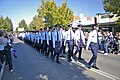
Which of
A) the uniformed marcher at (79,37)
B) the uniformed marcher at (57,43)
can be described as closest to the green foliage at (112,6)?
the uniformed marcher at (79,37)

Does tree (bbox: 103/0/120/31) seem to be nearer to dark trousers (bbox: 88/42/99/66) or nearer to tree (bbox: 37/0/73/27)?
dark trousers (bbox: 88/42/99/66)

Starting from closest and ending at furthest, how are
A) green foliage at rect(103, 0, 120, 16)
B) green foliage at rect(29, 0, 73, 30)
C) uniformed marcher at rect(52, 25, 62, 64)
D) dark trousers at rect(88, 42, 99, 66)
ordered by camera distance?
dark trousers at rect(88, 42, 99, 66), uniformed marcher at rect(52, 25, 62, 64), green foliage at rect(103, 0, 120, 16), green foliage at rect(29, 0, 73, 30)

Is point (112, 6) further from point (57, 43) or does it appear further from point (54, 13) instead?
point (54, 13)

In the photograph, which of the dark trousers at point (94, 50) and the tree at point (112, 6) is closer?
the dark trousers at point (94, 50)

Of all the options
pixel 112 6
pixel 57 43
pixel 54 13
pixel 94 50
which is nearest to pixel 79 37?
pixel 57 43

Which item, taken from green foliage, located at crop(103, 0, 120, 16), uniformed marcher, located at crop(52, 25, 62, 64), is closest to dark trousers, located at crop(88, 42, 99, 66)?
uniformed marcher, located at crop(52, 25, 62, 64)

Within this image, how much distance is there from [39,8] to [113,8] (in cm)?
3611

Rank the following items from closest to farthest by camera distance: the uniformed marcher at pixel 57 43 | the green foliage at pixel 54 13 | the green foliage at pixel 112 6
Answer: the uniformed marcher at pixel 57 43, the green foliage at pixel 112 6, the green foliage at pixel 54 13

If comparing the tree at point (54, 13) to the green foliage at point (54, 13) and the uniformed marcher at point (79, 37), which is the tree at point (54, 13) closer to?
the green foliage at point (54, 13)

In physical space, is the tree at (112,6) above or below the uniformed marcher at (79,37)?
above

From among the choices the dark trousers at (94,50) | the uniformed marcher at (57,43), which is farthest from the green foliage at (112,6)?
the dark trousers at (94,50)

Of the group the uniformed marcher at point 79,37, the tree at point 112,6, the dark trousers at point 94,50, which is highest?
the tree at point 112,6

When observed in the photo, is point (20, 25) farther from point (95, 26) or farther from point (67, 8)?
point (95, 26)

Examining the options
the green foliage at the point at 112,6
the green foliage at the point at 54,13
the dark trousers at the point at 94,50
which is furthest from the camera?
the green foliage at the point at 54,13
